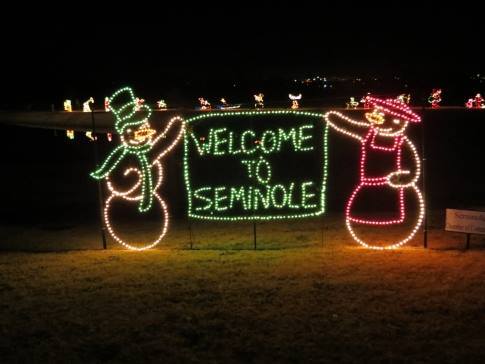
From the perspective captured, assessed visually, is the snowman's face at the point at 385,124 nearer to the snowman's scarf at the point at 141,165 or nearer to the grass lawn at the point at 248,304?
the grass lawn at the point at 248,304

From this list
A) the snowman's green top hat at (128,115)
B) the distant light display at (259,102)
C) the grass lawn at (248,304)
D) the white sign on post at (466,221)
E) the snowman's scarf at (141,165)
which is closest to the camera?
the grass lawn at (248,304)

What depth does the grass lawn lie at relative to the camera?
237 inches

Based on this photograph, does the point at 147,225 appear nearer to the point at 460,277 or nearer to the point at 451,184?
the point at 460,277

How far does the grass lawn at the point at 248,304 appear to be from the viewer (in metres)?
6.02

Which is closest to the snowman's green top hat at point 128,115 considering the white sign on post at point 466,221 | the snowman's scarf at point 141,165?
the snowman's scarf at point 141,165

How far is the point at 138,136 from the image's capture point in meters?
9.94

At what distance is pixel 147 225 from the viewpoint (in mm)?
12961

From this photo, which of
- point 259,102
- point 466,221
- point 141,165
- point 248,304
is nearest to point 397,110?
point 466,221

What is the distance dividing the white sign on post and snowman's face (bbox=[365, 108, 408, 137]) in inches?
58.0

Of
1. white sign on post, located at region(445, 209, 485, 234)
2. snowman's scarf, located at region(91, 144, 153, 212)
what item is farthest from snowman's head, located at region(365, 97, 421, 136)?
snowman's scarf, located at region(91, 144, 153, 212)

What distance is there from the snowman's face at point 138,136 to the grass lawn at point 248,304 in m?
1.78

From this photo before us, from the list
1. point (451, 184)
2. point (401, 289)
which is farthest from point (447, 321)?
point (451, 184)

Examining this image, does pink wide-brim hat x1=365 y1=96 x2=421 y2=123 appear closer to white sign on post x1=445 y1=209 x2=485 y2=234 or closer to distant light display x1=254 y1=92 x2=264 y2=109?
white sign on post x1=445 y1=209 x2=485 y2=234

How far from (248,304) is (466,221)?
3.98 metres
